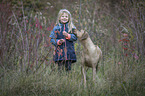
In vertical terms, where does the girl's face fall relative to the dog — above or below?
above

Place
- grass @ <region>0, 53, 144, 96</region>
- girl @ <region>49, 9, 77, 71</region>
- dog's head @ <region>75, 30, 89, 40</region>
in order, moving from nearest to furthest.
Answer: grass @ <region>0, 53, 144, 96</region> → dog's head @ <region>75, 30, 89, 40</region> → girl @ <region>49, 9, 77, 71</region>

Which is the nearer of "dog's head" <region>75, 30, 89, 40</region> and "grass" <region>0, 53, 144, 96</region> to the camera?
"grass" <region>0, 53, 144, 96</region>

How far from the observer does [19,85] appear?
2.92m

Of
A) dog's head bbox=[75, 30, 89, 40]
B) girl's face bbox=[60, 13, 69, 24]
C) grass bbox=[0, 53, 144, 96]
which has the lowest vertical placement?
grass bbox=[0, 53, 144, 96]

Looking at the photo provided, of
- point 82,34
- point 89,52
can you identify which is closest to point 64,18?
point 82,34

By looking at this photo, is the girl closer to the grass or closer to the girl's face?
the girl's face

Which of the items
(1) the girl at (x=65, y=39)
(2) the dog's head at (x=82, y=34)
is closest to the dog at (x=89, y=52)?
(2) the dog's head at (x=82, y=34)

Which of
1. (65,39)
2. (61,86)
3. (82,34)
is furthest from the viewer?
(65,39)

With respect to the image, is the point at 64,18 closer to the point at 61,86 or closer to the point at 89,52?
the point at 89,52

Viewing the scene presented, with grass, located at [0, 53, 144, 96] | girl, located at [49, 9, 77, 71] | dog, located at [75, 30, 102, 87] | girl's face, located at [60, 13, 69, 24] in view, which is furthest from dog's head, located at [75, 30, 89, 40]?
grass, located at [0, 53, 144, 96]

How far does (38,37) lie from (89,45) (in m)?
0.98

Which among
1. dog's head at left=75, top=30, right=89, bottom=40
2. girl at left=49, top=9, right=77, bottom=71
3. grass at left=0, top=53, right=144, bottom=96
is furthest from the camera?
girl at left=49, top=9, right=77, bottom=71

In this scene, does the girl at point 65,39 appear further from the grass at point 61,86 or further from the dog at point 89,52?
the grass at point 61,86

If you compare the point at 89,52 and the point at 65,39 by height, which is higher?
the point at 65,39
